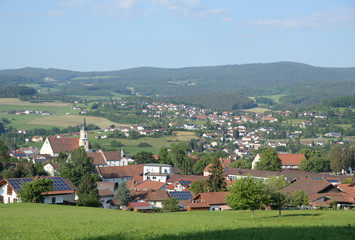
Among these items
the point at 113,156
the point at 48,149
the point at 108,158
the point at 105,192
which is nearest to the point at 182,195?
the point at 105,192

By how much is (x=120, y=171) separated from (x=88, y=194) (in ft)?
99.1

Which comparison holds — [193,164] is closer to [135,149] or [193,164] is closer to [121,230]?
[135,149]

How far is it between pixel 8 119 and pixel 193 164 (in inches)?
3853

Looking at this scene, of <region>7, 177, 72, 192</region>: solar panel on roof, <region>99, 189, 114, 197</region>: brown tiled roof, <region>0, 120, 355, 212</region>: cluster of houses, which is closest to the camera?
<region>7, 177, 72, 192</region>: solar panel on roof

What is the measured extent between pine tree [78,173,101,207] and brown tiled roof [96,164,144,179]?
26.0 meters

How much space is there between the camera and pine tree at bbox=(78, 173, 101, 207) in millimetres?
46469

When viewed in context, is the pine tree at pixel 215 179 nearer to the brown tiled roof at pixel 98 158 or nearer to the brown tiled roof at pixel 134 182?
the brown tiled roof at pixel 134 182

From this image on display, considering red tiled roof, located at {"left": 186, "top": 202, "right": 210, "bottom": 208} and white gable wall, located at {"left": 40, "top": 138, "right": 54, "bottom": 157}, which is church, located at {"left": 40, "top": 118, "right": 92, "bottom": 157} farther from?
red tiled roof, located at {"left": 186, "top": 202, "right": 210, "bottom": 208}

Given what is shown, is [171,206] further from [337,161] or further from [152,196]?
[337,161]

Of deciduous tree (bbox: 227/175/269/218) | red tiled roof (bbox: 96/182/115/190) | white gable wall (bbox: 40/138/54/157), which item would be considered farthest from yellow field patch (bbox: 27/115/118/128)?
deciduous tree (bbox: 227/175/269/218)

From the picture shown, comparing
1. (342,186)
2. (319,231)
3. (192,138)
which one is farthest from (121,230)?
(192,138)

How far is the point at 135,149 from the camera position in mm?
116688

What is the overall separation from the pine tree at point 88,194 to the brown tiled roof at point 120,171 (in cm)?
2605

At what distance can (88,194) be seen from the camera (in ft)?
167
